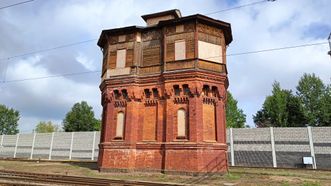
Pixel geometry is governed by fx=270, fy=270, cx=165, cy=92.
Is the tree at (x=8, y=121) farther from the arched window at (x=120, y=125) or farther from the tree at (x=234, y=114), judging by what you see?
the arched window at (x=120, y=125)

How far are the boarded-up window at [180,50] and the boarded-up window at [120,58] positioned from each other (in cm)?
438

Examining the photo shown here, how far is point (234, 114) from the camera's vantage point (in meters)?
50.8

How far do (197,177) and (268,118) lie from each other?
35.7 m

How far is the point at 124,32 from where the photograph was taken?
22016 millimetres

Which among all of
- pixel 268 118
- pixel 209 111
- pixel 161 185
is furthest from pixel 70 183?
pixel 268 118

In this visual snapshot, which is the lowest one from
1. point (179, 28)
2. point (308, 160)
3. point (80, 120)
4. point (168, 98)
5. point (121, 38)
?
point (308, 160)

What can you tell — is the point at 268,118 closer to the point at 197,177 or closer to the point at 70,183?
the point at 197,177

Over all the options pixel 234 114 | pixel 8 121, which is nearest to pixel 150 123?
pixel 234 114

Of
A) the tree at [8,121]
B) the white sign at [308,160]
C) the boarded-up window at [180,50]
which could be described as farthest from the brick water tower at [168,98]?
the tree at [8,121]

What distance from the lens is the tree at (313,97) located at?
145ft

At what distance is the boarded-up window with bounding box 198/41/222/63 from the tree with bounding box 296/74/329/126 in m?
31.3

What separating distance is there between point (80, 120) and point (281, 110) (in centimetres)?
4208

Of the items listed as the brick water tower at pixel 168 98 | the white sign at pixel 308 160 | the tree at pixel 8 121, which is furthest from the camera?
the tree at pixel 8 121

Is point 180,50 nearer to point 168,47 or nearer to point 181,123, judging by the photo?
point 168,47
